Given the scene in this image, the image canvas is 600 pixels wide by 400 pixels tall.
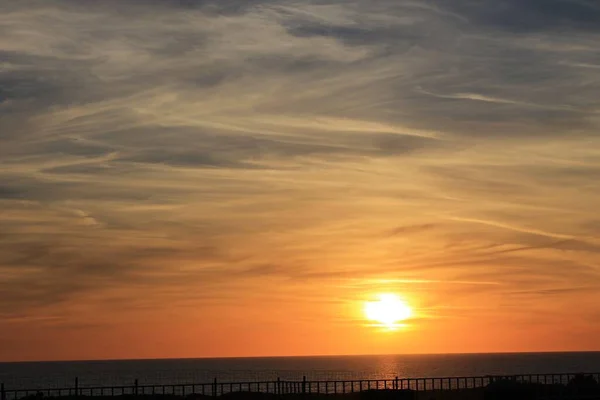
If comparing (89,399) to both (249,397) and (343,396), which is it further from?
(343,396)

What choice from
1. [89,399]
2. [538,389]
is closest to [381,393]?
[538,389]

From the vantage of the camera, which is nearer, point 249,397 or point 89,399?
point 249,397

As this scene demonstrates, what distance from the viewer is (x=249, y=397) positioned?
232ft

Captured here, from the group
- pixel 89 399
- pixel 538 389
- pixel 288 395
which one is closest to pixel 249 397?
pixel 288 395

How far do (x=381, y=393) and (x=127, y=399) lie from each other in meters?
19.3

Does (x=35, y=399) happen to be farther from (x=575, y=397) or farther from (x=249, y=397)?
(x=575, y=397)

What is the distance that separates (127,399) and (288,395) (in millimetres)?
12227

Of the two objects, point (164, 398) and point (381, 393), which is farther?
point (164, 398)

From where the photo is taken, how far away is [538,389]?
70.7 meters

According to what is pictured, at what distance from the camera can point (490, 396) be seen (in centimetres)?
6944

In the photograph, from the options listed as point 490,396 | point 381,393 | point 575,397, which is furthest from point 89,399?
point 575,397

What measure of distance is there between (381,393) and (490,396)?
847 cm

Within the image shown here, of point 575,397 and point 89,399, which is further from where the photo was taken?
point 89,399

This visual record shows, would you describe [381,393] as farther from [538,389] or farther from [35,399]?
[35,399]
